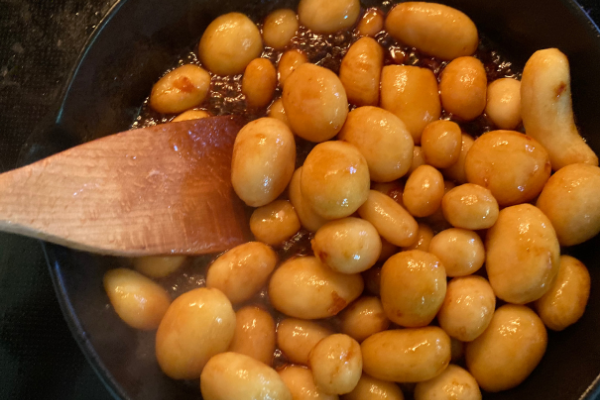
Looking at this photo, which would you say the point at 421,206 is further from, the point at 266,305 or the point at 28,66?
the point at 28,66

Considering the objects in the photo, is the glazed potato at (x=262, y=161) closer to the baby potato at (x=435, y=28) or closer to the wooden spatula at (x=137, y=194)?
the wooden spatula at (x=137, y=194)

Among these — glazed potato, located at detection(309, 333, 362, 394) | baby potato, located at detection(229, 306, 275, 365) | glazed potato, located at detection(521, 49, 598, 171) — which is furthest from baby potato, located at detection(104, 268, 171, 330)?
glazed potato, located at detection(521, 49, 598, 171)

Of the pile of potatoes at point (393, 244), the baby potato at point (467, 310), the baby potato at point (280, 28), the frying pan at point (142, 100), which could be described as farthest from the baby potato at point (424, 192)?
the baby potato at point (280, 28)

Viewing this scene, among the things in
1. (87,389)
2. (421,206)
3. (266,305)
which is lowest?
(87,389)

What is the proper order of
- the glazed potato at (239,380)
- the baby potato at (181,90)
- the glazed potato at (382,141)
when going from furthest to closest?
the baby potato at (181,90) → the glazed potato at (382,141) → the glazed potato at (239,380)

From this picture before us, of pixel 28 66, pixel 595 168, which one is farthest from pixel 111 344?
pixel 595 168

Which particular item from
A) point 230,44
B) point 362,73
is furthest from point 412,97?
point 230,44
